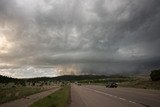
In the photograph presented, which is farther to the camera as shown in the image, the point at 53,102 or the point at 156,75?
the point at 156,75

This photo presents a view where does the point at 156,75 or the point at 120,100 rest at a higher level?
the point at 156,75

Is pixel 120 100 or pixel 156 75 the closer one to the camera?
pixel 120 100

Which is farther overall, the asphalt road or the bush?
the bush

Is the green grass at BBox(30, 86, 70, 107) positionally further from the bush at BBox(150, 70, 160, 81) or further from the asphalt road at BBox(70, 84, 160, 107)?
the bush at BBox(150, 70, 160, 81)

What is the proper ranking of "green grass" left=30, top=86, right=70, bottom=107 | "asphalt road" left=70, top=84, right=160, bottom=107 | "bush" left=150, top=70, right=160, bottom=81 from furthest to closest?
"bush" left=150, top=70, right=160, bottom=81 < "green grass" left=30, top=86, right=70, bottom=107 < "asphalt road" left=70, top=84, right=160, bottom=107

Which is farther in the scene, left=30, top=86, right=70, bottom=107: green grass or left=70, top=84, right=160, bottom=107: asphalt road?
left=30, top=86, right=70, bottom=107: green grass

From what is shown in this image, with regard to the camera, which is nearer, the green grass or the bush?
the green grass

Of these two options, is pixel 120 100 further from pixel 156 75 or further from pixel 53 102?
pixel 156 75

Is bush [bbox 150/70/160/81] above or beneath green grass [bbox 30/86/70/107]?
above

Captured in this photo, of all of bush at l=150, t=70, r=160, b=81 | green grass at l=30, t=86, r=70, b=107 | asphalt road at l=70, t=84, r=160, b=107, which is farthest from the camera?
bush at l=150, t=70, r=160, b=81

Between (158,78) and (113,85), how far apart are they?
47.7 ft

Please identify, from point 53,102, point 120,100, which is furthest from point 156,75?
point 53,102

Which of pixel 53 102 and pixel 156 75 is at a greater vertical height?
pixel 156 75

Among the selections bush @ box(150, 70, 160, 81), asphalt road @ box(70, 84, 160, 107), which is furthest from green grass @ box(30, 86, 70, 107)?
bush @ box(150, 70, 160, 81)
